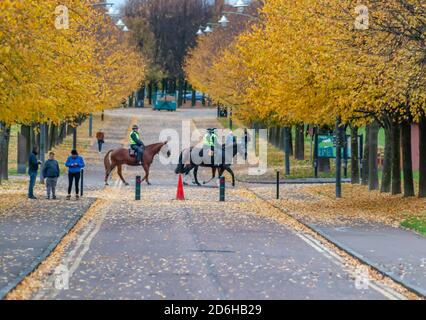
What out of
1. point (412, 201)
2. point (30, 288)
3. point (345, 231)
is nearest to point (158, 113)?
point (412, 201)

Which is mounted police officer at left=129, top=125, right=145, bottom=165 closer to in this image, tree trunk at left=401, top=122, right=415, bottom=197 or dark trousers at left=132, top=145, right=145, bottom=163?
dark trousers at left=132, top=145, right=145, bottom=163

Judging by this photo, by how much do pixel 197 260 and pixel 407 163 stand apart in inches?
652

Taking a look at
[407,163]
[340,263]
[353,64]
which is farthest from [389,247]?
[407,163]

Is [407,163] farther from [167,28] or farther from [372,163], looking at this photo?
[167,28]

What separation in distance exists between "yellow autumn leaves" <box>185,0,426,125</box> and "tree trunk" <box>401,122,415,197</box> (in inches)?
34.8

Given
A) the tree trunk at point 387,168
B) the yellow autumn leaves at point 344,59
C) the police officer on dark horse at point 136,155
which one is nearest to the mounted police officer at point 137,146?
the police officer on dark horse at point 136,155

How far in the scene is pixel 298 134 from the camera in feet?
201

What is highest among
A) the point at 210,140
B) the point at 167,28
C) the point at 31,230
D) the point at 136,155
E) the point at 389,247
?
the point at 167,28

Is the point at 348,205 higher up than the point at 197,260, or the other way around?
the point at 348,205

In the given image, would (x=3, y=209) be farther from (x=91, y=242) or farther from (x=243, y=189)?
(x=243, y=189)

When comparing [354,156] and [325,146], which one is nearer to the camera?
[354,156]

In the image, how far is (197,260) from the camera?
19297mm

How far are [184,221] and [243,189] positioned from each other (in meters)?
15.6

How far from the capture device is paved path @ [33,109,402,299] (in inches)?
613
